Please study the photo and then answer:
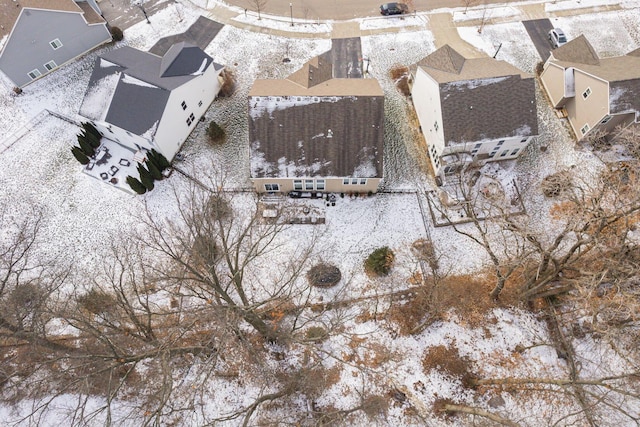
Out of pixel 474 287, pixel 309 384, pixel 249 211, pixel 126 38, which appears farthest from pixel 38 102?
pixel 474 287

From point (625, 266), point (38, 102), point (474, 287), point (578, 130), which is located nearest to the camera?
point (625, 266)

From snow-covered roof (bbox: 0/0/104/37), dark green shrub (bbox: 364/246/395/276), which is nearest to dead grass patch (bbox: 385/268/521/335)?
dark green shrub (bbox: 364/246/395/276)

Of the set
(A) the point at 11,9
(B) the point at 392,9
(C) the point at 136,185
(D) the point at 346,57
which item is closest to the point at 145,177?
(C) the point at 136,185

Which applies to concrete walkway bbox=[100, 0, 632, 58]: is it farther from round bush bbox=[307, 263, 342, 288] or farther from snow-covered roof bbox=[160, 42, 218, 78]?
round bush bbox=[307, 263, 342, 288]

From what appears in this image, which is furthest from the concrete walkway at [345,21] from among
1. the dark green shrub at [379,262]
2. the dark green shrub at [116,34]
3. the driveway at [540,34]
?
the dark green shrub at [379,262]

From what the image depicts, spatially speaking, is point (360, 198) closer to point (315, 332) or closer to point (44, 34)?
point (315, 332)

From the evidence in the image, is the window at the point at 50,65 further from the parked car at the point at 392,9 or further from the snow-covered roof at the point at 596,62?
the snow-covered roof at the point at 596,62

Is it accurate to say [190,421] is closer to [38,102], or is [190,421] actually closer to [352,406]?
[352,406]
